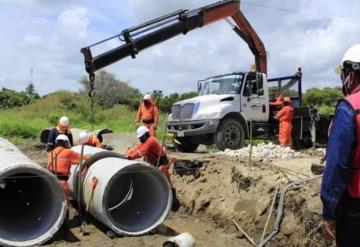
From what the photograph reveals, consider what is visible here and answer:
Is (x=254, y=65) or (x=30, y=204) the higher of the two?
(x=254, y=65)

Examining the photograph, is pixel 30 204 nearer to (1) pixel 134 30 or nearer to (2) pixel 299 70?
(1) pixel 134 30

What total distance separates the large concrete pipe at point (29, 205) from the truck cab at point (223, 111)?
6083mm

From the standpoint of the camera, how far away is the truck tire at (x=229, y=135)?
15.1 meters

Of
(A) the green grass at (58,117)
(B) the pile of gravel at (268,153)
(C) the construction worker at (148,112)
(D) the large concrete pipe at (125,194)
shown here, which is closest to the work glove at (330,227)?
(D) the large concrete pipe at (125,194)

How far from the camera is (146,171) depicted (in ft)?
29.7

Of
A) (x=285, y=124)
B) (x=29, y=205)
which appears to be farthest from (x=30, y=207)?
(x=285, y=124)

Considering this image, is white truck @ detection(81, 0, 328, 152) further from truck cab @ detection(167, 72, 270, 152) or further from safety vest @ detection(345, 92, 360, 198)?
safety vest @ detection(345, 92, 360, 198)

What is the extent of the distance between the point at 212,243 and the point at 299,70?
351 inches

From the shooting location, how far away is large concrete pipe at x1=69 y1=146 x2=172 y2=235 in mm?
8656

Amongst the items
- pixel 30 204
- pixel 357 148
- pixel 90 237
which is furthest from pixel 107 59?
pixel 357 148

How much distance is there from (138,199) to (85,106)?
27.5m

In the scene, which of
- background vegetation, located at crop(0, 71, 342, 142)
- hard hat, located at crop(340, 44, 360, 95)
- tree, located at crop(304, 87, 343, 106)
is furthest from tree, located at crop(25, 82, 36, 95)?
hard hat, located at crop(340, 44, 360, 95)

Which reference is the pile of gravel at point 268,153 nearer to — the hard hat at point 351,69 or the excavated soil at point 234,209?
the excavated soil at point 234,209

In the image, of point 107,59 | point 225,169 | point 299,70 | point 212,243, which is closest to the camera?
point 212,243
